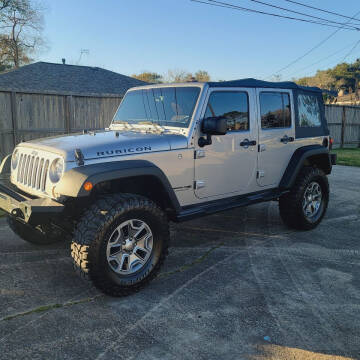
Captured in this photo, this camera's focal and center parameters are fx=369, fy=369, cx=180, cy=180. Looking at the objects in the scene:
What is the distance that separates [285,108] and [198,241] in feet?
7.25

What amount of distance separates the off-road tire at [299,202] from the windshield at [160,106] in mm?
2143

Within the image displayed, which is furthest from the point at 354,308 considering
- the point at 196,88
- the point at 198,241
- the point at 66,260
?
the point at 66,260

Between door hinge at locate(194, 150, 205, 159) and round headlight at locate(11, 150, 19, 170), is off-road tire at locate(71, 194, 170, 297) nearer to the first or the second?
door hinge at locate(194, 150, 205, 159)

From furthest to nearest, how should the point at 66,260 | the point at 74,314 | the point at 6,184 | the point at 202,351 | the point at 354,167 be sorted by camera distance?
the point at 354,167
the point at 66,260
the point at 6,184
the point at 74,314
the point at 202,351

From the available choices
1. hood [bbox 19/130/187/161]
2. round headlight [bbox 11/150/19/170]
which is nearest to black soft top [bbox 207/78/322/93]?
hood [bbox 19/130/187/161]

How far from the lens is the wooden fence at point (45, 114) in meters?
9.07

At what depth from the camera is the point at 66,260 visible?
432 cm

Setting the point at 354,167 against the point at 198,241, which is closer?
the point at 198,241

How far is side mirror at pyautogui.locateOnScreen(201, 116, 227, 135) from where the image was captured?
3.83 m

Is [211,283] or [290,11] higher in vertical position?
[290,11]

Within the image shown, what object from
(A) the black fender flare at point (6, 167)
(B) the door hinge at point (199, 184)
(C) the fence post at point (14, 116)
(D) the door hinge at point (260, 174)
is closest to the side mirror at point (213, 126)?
(B) the door hinge at point (199, 184)

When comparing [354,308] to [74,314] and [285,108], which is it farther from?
[285,108]

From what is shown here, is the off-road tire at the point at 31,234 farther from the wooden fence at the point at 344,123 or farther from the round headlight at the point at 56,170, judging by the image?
the wooden fence at the point at 344,123

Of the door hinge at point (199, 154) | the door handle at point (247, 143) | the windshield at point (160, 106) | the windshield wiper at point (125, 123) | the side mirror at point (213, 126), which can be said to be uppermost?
the windshield at point (160, 106)
